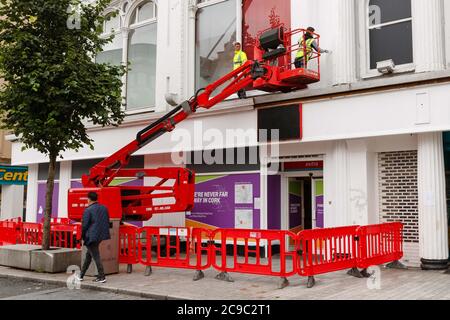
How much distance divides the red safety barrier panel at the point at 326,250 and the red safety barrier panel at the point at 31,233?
8062 mm

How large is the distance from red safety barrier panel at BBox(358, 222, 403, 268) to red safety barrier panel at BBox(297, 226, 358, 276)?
0.19m

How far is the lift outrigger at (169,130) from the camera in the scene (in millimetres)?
12500

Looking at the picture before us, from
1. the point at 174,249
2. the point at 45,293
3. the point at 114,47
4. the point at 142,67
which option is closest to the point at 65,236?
the point at 174,249

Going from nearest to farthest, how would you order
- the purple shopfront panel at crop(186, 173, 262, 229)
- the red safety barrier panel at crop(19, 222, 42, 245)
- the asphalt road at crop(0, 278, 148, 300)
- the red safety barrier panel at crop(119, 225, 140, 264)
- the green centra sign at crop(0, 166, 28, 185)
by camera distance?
the asphalt road at crop(0, 278, 148, 300), the red safety barrier panel at crop(119, 225, 140, 264), the red safety barrier panel at crop(19, 222, 42, 245), the purple shopfront panel at crop(186, 173, 262, 229), the green centra sign at crop(0, 166, 28, 185)

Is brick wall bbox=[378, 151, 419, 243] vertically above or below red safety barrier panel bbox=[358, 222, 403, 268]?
above

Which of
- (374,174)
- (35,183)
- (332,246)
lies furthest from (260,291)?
(35,183)

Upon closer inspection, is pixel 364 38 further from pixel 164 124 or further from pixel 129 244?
pixel 129 244

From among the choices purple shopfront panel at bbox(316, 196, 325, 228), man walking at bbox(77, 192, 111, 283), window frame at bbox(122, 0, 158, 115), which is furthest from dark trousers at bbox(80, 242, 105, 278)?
window frame at bbox(122, 0, 158, 115)

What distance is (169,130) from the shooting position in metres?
12.9

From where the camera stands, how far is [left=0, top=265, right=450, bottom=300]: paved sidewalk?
8633 millimetres

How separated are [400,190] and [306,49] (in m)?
4.22

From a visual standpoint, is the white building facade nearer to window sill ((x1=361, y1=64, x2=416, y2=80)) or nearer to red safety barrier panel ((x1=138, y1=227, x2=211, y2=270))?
window sill ((x1=361, y1=64, x2=416, y2=80))

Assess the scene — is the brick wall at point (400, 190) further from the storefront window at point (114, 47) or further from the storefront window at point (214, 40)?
the storefront window at point (114, 47)
